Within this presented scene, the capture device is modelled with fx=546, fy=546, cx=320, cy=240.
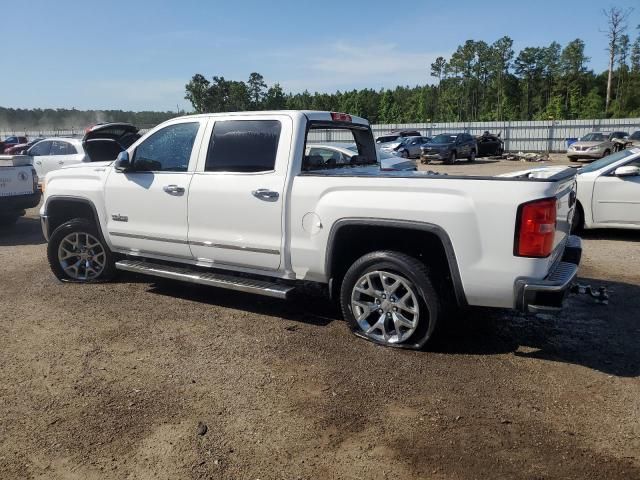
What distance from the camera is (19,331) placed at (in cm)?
502

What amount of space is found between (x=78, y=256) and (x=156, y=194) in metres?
1.70

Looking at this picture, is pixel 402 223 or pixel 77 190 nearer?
pixel 402 223

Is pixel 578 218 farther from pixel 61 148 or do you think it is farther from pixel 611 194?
pixel 61 148

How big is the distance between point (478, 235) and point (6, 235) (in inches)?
377

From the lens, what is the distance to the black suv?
3009 cm

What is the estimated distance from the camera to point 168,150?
5.53 meters

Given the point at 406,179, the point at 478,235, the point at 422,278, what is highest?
the point at 406,179

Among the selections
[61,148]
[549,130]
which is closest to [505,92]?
[549,130]

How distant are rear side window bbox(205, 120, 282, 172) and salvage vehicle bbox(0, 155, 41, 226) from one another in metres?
6.63

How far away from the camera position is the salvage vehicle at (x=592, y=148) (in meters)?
28.9

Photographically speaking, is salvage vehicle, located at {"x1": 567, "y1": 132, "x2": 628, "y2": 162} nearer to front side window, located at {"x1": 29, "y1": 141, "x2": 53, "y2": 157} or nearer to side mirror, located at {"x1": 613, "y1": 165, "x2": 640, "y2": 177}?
side mirror, located at {"x1": 613, "y1": 165, "x2": 640, "y2": 177}

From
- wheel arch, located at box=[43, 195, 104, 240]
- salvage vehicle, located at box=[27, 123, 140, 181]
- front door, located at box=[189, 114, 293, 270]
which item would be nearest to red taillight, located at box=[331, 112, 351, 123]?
front door, located at box=[189, 114, 293, 270]

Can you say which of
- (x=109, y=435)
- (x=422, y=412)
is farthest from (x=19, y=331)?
(x=422, y=412)

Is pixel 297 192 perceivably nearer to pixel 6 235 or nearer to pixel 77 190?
pixel 77 190
